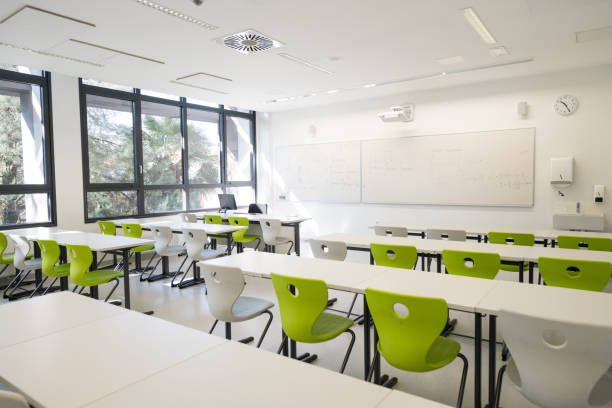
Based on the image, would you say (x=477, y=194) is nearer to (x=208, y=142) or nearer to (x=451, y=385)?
(x=451, y=385)

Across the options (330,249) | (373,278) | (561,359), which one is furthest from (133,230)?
(561,359)

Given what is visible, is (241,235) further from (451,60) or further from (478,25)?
(478,25)

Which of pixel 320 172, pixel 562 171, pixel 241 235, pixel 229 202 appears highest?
pixel 320 172

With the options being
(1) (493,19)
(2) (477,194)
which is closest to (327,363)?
(1) (493,19)

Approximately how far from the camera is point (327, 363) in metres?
3.05

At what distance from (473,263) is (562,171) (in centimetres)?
394

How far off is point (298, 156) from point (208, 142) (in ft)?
A: 6.64

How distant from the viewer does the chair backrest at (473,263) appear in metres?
3.09

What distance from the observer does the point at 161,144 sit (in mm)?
7684

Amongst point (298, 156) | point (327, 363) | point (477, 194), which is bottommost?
point (327, 363)

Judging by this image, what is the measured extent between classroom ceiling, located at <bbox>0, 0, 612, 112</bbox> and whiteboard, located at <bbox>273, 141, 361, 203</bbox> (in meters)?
1.89

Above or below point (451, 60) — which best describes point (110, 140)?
below

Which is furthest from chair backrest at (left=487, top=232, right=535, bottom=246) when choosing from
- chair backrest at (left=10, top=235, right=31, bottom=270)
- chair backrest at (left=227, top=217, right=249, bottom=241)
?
chair backrest at (left=10, top=235, right=31, bottom=270)

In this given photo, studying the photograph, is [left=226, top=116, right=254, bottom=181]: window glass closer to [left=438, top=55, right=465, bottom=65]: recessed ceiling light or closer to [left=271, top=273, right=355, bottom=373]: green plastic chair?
[left=438, top=55, right=465, bottom=65]: recessed ceiling light
